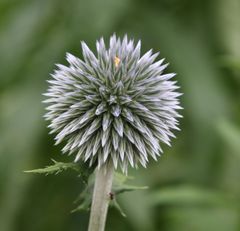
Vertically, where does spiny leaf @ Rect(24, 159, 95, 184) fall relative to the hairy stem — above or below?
above

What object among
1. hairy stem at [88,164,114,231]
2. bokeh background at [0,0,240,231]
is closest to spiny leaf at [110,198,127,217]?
hairy stem at [88,164,114,231]

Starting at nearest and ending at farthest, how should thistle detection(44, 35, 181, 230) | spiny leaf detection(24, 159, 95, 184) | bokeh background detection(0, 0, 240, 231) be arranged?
spiny leaf detection(24, 159, 95, 184) → thistle detection(44, 35, 181, 230) → bokeh background detection(0, 0, 240, 231)

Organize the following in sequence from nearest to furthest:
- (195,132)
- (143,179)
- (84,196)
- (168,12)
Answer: (84,196) → (143,179) → (195,132) → (168,12)

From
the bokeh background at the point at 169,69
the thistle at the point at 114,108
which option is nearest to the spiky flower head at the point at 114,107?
the thistle at the point at 114,108

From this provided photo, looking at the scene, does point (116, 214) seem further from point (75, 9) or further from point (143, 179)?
point (75, 9)

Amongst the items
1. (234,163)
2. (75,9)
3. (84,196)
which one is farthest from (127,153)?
(234,163)

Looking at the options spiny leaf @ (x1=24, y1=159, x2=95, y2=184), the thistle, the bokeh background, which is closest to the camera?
spiny leaf @ (x1=24, y1=159, x2=95, y2=184)

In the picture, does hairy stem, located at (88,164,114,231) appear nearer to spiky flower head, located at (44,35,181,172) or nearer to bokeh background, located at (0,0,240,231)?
spiky flower head, located at (44,35,181,172)
